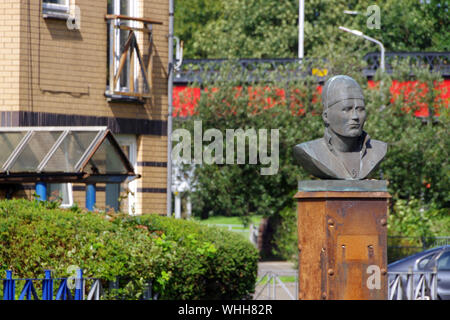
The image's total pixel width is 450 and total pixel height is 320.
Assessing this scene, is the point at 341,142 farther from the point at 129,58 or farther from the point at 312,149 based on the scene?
the point at 129,58

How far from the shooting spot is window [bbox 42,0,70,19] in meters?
16.9

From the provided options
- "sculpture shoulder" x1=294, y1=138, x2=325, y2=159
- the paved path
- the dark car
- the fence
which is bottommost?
the paved path

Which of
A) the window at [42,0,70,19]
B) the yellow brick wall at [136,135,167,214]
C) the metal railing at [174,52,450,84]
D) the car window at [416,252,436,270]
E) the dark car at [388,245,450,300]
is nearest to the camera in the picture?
the window at [42,0,70,19]

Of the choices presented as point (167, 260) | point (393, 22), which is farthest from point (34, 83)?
point (393, 22)

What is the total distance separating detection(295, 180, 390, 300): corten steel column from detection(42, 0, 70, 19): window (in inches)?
336

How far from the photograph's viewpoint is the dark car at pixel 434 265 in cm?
1805

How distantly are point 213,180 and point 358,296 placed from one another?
1581cm

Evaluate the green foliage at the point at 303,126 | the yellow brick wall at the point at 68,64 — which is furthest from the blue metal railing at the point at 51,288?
the green foliage at the point at 303,126

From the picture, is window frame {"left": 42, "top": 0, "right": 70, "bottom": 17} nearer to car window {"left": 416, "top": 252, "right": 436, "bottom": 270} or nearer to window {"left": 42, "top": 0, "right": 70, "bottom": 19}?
window {"left": 42, "top": 0, "right": 70, "bottom": 19}

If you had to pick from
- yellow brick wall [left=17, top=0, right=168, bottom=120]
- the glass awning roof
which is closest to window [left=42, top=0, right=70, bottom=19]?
yellow brick wall [left=17, top=0, right=168, bottom=120]

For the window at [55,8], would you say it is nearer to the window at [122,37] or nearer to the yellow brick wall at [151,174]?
the window at [122,37]

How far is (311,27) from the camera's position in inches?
1784

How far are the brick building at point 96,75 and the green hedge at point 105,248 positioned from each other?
3.77 meters

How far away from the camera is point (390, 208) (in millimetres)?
26172
